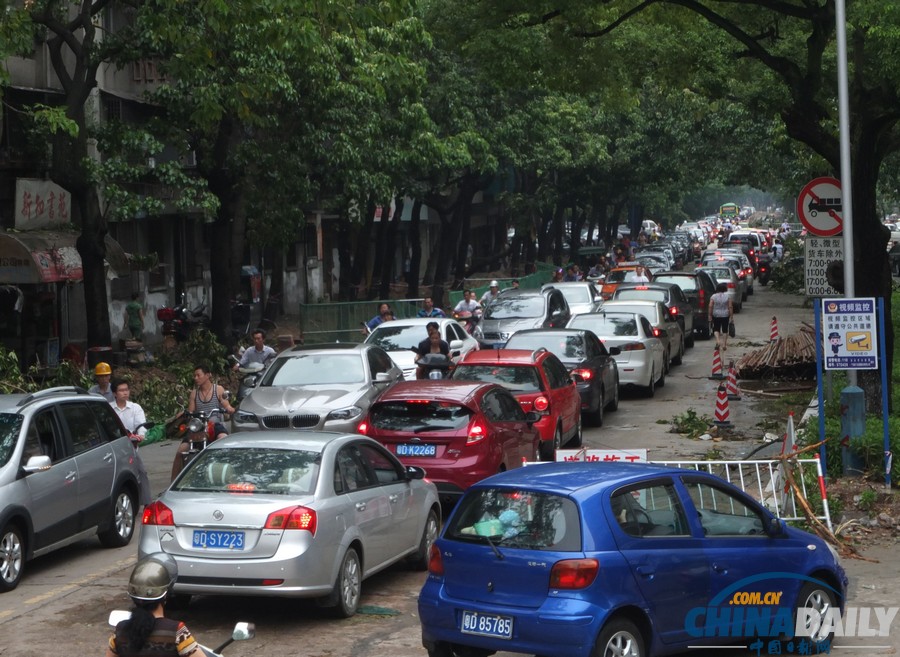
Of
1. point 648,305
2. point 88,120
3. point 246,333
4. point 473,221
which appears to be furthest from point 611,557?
point 473,221

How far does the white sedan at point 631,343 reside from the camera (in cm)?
2319

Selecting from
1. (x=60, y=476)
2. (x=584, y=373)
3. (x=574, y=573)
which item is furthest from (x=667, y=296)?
(x=574, y=573)

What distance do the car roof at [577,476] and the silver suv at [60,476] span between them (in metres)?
4.62

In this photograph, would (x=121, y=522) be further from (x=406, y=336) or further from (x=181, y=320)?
(x=181, y=320)

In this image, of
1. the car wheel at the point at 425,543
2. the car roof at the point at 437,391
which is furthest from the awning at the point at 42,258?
the car wheel at the point at 425,543

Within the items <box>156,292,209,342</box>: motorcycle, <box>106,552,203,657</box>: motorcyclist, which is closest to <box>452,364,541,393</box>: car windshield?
<box>106,552,203,657</box>: motorcyclist

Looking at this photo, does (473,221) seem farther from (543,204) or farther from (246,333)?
(246,333)

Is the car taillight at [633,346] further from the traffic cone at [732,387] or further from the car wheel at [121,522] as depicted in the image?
the car wheel at [121,522]

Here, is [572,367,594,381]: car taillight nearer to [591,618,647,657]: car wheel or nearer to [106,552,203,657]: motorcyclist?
[591,618,647,657]: car wheel

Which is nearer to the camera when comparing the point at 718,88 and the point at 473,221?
the point at 718,88

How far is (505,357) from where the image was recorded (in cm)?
1722

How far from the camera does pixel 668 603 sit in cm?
768

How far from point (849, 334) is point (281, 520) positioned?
678cm

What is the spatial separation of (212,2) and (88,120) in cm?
1237
